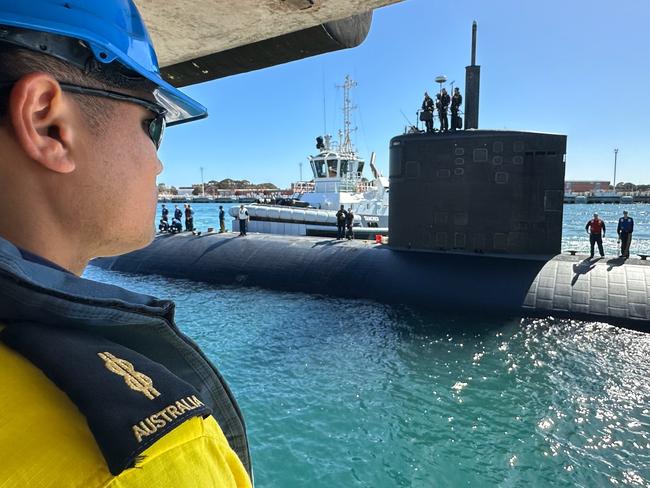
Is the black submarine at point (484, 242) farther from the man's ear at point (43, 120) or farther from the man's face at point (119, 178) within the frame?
the man's ear at point (43, 120)

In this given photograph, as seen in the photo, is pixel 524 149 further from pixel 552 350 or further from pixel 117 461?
pixel 117 461

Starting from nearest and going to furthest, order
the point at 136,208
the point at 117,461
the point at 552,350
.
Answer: the point at 117,461
the point at 136,208
the point at 552,350

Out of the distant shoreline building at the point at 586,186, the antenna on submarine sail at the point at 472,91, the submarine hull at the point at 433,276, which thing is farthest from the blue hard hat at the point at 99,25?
the distant shoreline building at the point at 586,186

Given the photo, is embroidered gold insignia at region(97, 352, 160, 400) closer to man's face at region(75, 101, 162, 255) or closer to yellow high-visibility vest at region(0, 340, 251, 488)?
yellow high-visibility vest at region(0, 340, 251, 488)

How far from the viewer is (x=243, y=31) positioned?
2.89 metres

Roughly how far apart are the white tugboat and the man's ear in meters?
21.4

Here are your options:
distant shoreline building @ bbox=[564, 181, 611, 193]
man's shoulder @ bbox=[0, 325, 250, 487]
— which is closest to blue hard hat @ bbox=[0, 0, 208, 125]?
man's shoulder @ bbox=[0, 325, 250, 487]

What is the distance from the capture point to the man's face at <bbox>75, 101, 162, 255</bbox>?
95cm

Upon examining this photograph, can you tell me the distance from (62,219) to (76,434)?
48 cm

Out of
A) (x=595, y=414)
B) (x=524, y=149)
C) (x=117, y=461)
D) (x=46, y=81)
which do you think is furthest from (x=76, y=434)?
(x=524, y=149)

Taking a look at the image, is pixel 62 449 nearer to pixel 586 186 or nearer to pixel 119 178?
pixel 119 178

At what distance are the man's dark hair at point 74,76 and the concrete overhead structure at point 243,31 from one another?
1720mm

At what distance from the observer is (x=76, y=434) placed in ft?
2.02

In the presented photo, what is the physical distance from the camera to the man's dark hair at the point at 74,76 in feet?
2.80
